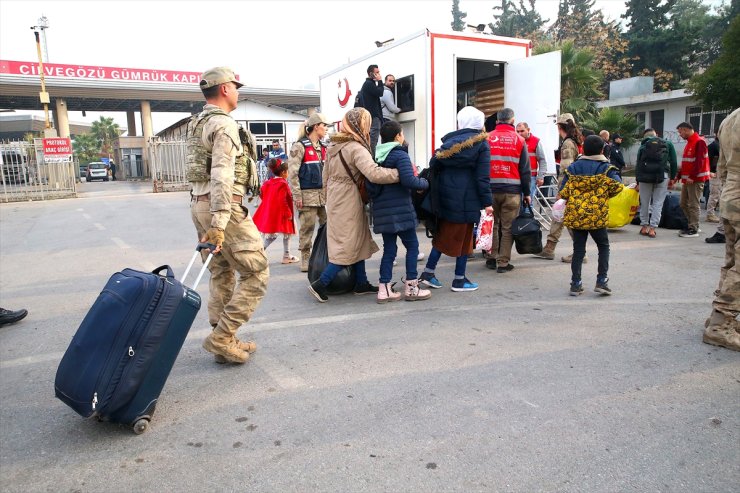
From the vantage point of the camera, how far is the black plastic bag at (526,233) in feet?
20.6

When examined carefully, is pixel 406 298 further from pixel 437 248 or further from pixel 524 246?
pixel 524 246

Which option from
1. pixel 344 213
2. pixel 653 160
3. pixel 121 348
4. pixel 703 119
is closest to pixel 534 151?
pixel 653 160

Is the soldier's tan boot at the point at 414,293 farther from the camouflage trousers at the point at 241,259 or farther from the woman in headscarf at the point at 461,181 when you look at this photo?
the camouflage trousers at the point at 241,259

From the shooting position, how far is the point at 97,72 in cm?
3272

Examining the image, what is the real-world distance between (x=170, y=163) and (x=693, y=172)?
23.3 meters

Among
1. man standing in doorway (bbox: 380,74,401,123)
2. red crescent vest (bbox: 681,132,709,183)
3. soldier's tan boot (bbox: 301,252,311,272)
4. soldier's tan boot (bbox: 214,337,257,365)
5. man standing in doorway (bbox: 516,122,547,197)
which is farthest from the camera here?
man standing in doorway (bbox: 380,74,401,123)

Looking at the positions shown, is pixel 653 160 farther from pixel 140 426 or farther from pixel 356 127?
pixel 140 426

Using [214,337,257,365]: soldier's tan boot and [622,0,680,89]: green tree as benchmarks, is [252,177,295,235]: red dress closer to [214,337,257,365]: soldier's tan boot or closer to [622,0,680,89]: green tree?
[214,337,257,365]: soldier's tan boot

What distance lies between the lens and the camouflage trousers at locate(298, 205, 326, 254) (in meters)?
6.52

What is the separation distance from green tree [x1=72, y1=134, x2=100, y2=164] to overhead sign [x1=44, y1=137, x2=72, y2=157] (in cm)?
5394

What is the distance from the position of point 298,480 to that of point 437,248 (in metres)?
3.58

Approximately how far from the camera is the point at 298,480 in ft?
8.05

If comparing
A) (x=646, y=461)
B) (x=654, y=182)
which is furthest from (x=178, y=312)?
(x=654, y=182)

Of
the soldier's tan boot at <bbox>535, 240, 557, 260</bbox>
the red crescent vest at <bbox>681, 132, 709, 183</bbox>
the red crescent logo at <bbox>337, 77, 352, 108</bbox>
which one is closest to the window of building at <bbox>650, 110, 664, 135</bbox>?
the red crescent vest at <bbox>681, 132, 709, 183</bbox>
